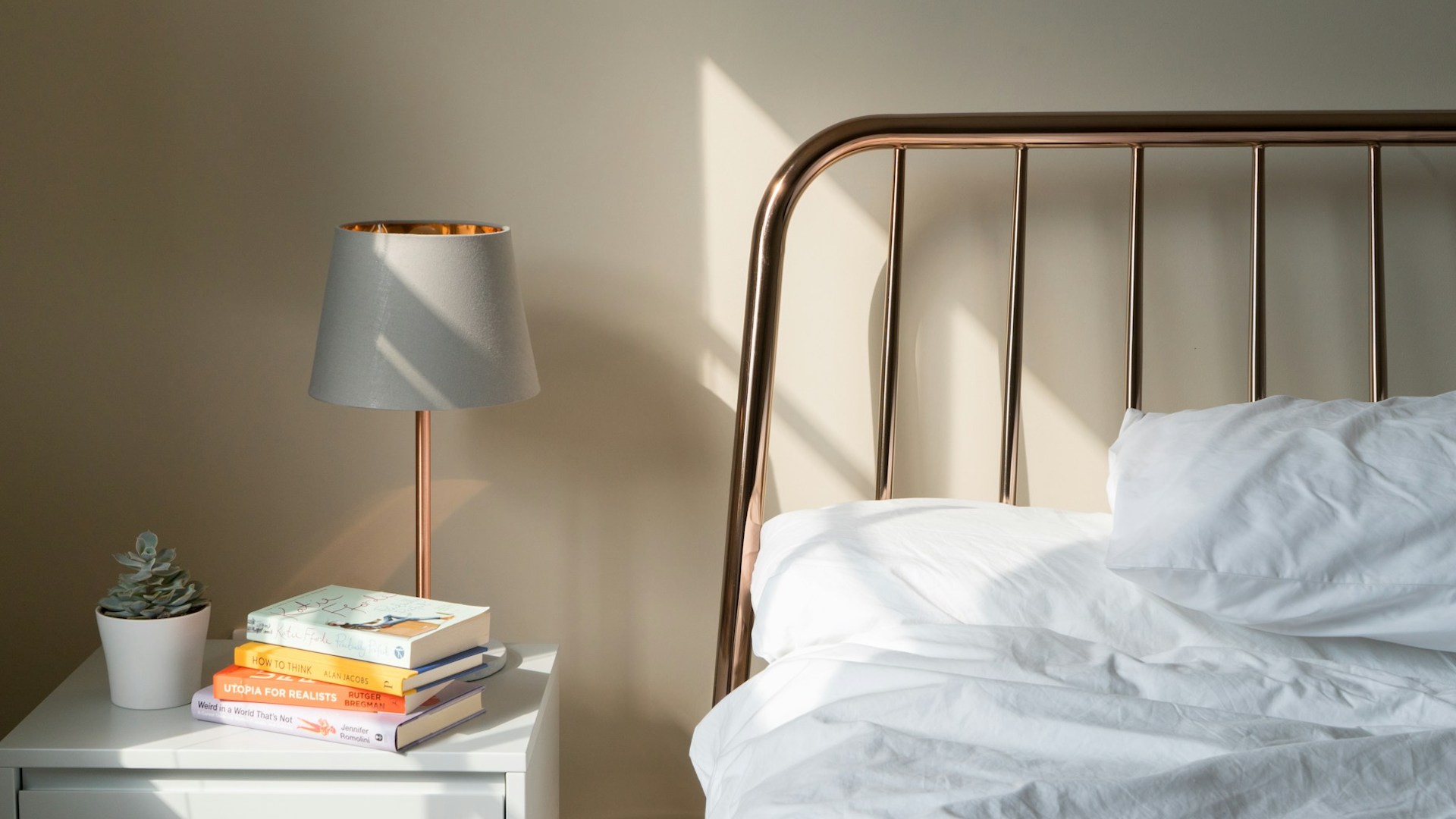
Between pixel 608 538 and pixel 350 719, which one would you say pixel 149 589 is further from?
pixel 608 538

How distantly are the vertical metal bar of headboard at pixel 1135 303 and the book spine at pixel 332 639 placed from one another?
3.15 ft

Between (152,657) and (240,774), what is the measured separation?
16 centimetres

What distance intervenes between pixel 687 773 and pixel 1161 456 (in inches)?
33.8

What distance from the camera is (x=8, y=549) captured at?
154 centimetres

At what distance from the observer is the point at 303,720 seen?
1146mm

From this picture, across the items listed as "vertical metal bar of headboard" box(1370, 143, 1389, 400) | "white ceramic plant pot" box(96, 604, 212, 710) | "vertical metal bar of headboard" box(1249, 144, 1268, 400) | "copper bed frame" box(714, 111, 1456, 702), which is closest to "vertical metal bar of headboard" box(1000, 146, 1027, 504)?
"copper bed frame" box(714, 111, 1456, 702)

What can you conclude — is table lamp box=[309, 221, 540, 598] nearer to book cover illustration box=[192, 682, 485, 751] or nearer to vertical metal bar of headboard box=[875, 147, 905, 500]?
book cover illustration box=[192, 682, 485, 751]

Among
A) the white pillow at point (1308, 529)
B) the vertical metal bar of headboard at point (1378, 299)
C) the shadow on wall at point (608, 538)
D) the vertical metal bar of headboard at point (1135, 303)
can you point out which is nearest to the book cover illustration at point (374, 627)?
the shadow on wall at point (608, 538)

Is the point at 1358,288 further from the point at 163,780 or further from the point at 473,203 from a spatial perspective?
the point at 163,780

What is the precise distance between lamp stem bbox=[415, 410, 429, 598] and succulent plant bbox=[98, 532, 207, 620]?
0.27 m

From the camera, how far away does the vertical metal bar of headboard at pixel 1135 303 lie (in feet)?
4.82

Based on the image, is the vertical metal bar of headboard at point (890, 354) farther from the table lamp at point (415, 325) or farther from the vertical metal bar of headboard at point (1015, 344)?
the table lamp at point (415, 325)

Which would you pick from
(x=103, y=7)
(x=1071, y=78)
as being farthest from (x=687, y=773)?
(x=103, y=7)

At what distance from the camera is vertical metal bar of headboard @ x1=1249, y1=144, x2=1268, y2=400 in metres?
1.45
